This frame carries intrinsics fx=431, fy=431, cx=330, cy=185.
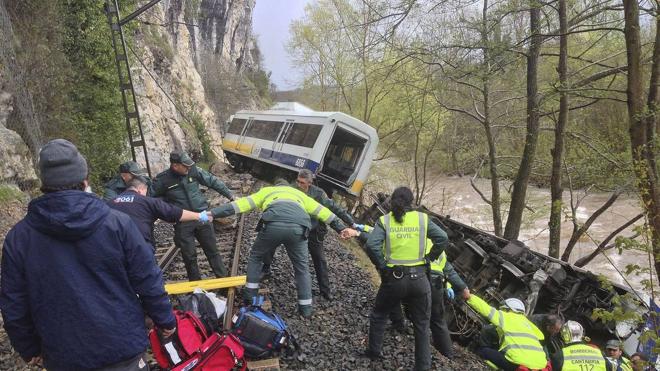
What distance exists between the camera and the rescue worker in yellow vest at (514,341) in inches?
169

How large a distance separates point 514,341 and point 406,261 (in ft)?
4.57

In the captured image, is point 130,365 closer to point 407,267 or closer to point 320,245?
point 407,267

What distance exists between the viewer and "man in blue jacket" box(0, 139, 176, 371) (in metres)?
2.05

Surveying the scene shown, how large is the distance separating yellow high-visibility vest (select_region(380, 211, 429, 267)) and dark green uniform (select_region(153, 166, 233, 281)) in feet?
7.17

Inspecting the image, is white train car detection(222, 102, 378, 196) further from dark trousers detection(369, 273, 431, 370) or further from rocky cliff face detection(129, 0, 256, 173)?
dark trousers detection(369, 273, 431, 370)

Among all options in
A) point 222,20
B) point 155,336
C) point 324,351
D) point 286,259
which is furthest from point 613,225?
point 222,20

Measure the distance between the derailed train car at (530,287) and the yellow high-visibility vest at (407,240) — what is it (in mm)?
3008

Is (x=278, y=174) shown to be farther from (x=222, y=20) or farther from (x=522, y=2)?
(x=222, y=20)

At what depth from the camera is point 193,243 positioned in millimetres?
5301

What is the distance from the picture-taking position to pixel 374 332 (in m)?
4.59

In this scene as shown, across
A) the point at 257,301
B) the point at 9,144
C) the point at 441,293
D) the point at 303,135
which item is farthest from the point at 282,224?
the point at 303,135

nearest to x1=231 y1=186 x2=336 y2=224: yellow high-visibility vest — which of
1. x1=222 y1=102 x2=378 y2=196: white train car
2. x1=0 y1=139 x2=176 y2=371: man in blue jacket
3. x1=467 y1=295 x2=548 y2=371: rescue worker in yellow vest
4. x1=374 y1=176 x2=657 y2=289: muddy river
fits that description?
x1=467 y1=295 x2=548 y2=371: rescue worker in yellow vest

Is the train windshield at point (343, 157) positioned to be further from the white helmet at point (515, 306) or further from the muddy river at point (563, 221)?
the white helmet at point (515, 306)

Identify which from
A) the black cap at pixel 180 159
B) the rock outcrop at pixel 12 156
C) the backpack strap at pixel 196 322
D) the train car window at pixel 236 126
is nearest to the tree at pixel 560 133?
the black cap at pixel 180 159
